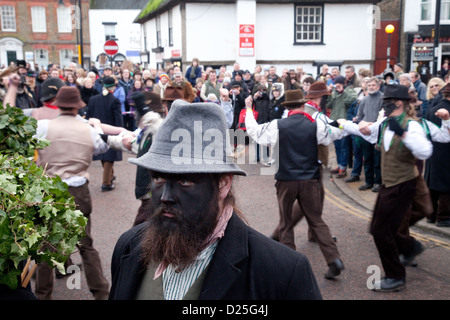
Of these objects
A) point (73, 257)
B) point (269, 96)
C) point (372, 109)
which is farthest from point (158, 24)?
point (73, 257)

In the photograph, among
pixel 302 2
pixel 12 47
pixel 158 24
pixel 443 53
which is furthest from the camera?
pixel 12 47

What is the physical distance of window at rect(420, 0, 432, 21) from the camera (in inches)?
1120

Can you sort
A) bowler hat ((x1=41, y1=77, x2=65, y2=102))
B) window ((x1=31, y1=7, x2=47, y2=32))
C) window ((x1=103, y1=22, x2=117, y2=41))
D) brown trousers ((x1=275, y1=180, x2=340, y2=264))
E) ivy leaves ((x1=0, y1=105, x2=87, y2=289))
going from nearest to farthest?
ivy leaves ((x1=0, y1=105, x2=87, y2=289)), brown trousers ((x1=275, y1=180, x2=340, y2=264)), bowler hat ((x1=41, y1=77, x2=65, y2=102)), window ((x1=103, y1=22, x2=117, y2=41)), window ((x1=31, y1=7, x2=47, y2=32))

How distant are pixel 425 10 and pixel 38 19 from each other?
3924cm

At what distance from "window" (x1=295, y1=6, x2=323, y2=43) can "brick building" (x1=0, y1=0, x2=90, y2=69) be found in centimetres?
3065

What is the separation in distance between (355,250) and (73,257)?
370cm

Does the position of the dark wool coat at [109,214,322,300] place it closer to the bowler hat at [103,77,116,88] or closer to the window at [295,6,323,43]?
the bowler hat at [103,77,116,88]

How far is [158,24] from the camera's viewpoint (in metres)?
31.7

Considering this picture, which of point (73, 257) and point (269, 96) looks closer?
point (73, 257)

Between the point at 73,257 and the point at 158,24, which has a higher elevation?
the point at 158,24

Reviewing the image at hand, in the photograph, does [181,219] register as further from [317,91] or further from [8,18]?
A: [8,18]

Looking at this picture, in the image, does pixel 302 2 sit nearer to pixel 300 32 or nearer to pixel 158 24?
pixel 300 32

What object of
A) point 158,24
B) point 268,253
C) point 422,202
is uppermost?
point 158,24

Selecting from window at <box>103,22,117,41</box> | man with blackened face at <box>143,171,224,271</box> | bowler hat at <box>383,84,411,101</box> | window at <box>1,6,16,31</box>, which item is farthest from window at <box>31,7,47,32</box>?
man with blackened face at <box>143,171,224,271</box>
